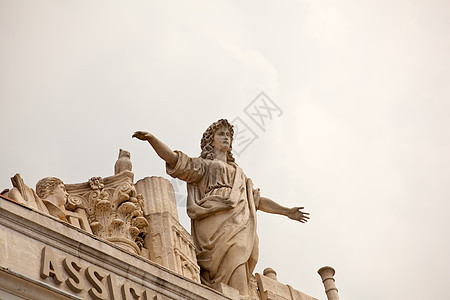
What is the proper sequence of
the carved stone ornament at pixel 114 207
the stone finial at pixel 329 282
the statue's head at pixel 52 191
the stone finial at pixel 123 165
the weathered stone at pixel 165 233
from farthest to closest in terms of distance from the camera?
1. the stone finial at pixel 329 282
2. the stone finial at pixel 123 165
3. the weathered stone at pixel 165 233
4. the carved stone ornament at pixel 114 207
5. the statue's head at pixel 52 191

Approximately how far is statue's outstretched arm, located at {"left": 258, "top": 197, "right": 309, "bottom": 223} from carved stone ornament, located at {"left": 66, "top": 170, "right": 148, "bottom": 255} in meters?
3.14

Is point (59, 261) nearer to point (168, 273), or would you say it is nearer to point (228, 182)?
point (168, 273)

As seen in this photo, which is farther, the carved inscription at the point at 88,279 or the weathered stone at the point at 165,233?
the weathered stone at the point at 165,233

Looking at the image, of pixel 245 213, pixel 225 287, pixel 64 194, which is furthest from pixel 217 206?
pixel 64 194

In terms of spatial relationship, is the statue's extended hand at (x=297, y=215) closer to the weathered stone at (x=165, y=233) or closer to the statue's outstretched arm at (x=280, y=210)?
the statue's outstretched arm at (x=280, y=210)

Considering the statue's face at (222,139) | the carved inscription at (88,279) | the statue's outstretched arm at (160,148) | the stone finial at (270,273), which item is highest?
the statue's face at (222,139)

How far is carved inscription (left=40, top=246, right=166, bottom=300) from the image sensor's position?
1140 cm

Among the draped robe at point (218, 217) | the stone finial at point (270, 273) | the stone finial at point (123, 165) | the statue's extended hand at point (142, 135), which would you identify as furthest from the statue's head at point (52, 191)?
the stone finial at point (270, 273)

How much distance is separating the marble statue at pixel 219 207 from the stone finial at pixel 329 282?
225 cm

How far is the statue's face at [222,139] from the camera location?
17.2m

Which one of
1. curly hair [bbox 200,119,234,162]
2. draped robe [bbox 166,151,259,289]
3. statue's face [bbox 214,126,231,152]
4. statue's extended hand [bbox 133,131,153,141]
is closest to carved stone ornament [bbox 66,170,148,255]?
statue's extended hand [bbox 133,131,153,141]

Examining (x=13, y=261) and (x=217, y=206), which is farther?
(x=217, y=206)

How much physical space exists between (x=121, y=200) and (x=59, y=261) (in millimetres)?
3542

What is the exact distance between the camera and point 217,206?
16.0 m
